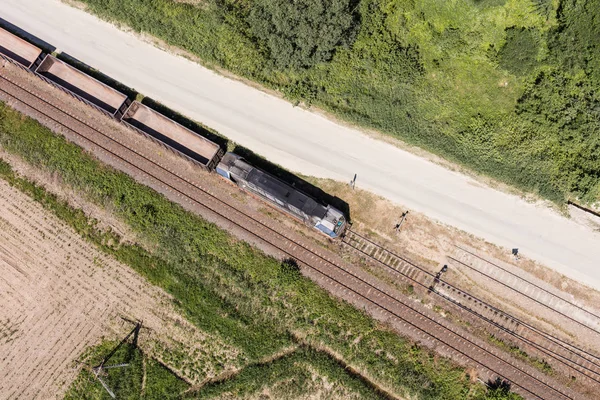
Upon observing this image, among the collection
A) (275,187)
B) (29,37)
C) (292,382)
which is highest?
(29,37)

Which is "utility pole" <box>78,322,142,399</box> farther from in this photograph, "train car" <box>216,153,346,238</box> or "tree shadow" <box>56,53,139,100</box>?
"tree shadow" <box>56,53,139,100</box>

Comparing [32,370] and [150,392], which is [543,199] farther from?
[32,370]

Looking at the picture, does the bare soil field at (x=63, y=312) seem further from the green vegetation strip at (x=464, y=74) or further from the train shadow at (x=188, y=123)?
the green vegetation strip at (x=464, y=74)

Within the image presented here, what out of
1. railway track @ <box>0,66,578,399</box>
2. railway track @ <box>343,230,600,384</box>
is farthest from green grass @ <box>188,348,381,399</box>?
railway track @ <box>343,230,600,384</box>

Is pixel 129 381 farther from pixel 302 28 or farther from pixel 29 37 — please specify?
pixel 29 37

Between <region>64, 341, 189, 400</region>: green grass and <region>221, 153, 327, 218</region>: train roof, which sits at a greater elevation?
<region>221, 153, 327, 218</region>: train roof

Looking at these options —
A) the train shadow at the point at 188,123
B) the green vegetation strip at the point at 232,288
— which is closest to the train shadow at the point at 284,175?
the train shadow at the point at 188,123

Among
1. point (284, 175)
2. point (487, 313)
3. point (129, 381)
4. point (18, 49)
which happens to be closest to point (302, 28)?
point (284, 175)
